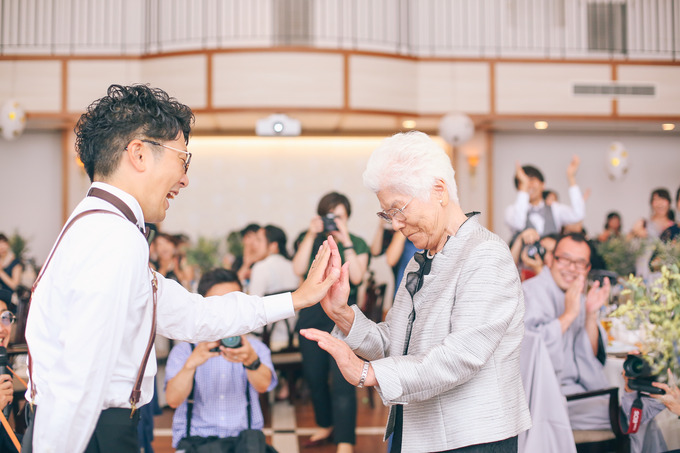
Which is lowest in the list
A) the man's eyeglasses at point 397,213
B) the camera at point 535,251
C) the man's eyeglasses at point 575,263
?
the man's eyeglasses at point 575,263

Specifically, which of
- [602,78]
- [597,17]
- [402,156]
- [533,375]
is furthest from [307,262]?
[597,17]

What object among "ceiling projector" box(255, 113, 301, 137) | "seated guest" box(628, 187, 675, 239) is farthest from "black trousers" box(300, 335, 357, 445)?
"seated guest" box(628, 187, 675, 239)

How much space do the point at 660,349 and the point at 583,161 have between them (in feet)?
25.5

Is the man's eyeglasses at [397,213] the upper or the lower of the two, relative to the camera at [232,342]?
upper

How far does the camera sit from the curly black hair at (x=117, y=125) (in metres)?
1.59

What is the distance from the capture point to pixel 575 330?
11.4 ft

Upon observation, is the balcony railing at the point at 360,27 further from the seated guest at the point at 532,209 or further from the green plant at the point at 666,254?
the green plant at the point at 666,254

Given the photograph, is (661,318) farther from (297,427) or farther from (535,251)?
(297,427)

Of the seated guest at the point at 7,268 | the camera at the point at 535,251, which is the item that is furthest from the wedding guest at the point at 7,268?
the camera at the point at 535,251

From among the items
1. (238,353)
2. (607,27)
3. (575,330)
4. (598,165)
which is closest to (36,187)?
(238,353)

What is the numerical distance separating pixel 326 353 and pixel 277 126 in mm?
3182

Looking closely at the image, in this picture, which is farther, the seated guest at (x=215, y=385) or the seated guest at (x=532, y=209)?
the seated guest at (x=532, y=209)

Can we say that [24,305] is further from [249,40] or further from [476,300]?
[249,40]

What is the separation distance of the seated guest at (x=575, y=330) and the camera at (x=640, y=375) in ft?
2.11
